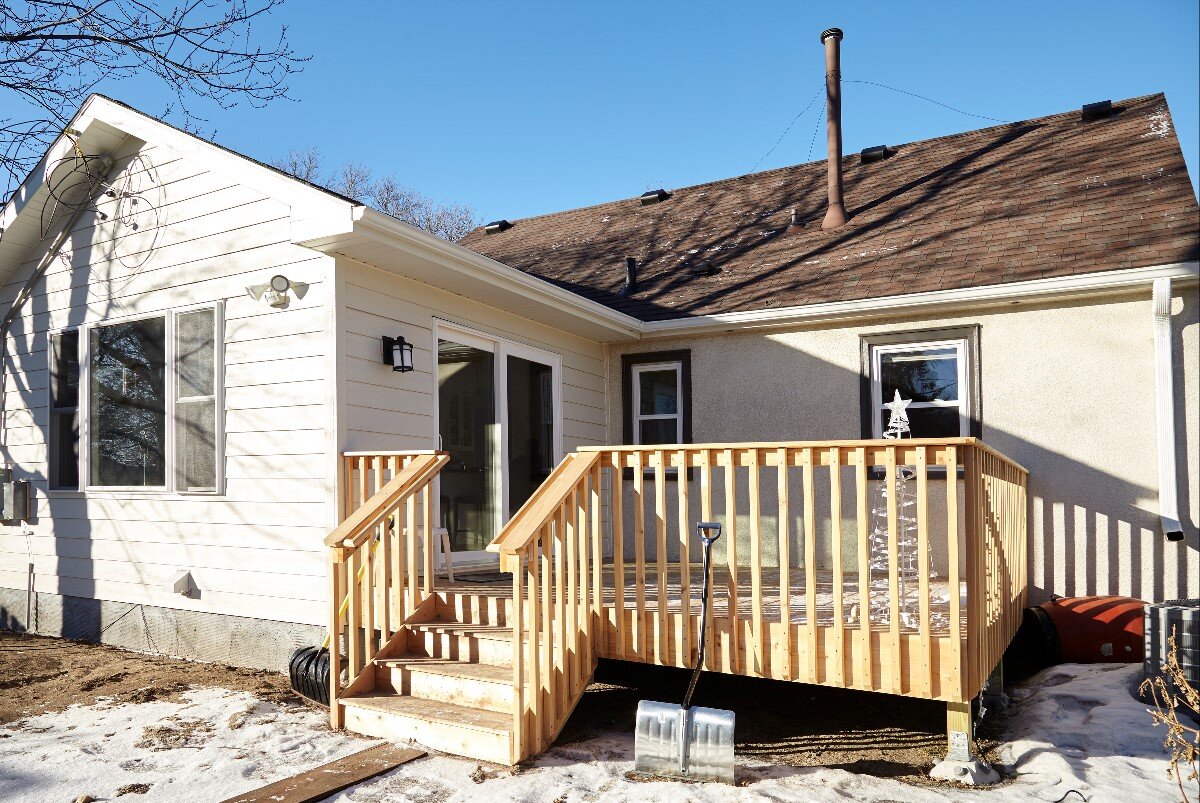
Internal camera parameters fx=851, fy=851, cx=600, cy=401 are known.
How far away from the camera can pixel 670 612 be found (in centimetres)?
443

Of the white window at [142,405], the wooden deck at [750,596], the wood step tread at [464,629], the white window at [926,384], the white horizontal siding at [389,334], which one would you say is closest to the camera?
the wooden deck at [750,596]

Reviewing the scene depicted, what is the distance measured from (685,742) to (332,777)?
1574 millimetres

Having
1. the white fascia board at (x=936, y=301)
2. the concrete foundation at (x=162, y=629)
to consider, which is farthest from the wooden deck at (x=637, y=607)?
the white fascia board at (x=936, y=301)

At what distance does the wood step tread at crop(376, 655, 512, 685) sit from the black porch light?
1.93 meters

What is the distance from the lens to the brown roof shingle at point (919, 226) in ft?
22.7

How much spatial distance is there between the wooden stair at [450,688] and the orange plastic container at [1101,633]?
12.6 ft

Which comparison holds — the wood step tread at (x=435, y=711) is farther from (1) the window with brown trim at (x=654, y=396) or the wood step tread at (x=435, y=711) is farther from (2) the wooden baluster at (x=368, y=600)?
(1) the window with brown trim at (x=654, y=396)

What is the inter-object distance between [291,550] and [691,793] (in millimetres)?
3268

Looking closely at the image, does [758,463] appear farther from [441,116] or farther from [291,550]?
[441,116]

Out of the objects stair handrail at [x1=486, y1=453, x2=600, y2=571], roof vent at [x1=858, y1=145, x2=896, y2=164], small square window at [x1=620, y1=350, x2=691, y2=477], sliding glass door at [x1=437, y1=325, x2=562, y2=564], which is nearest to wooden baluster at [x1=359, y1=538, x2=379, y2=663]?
stair handrail at [x1=486, y1=453, x2=600, y2=571]

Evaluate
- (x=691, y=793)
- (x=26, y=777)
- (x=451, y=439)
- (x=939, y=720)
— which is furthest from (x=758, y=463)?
(x=26, y=777)

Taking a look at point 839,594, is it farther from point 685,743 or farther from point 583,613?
point 583,613

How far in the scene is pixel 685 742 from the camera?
3.79 meters

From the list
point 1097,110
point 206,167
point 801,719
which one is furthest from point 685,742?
point 1097,110
